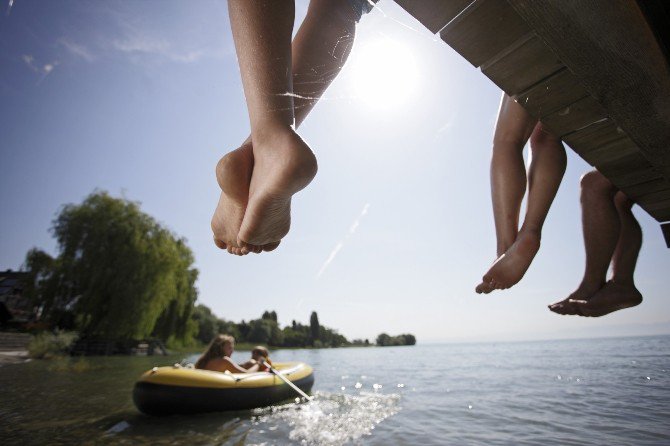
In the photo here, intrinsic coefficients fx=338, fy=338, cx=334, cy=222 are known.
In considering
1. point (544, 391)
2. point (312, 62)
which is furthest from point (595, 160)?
point (544, 391)

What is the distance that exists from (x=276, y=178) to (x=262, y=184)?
63mm

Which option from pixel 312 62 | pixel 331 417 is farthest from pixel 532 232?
pixel 331 417

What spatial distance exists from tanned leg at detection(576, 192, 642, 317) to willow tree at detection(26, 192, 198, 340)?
15650 millimetres

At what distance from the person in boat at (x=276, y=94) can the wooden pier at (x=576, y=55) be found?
24 cm

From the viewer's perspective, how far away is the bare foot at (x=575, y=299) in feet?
6.63

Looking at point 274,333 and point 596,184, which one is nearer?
point 596,184

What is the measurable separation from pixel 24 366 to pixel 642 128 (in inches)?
586

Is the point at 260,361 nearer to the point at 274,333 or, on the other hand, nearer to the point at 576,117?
the point at 576,117

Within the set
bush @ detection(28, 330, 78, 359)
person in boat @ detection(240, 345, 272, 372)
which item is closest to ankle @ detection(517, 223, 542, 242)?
person in boat @ detection(240, 345, 272, 372)

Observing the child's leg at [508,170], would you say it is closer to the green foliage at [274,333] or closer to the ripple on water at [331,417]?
the ripple on water at [331,417]

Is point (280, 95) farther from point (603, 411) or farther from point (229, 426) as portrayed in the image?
point (603, 411)

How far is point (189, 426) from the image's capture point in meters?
4.87

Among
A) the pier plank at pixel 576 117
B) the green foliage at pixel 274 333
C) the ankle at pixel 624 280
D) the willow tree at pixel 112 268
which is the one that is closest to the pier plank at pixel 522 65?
the pier plank at pixel 576 117

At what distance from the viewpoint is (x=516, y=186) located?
1.65 meters
